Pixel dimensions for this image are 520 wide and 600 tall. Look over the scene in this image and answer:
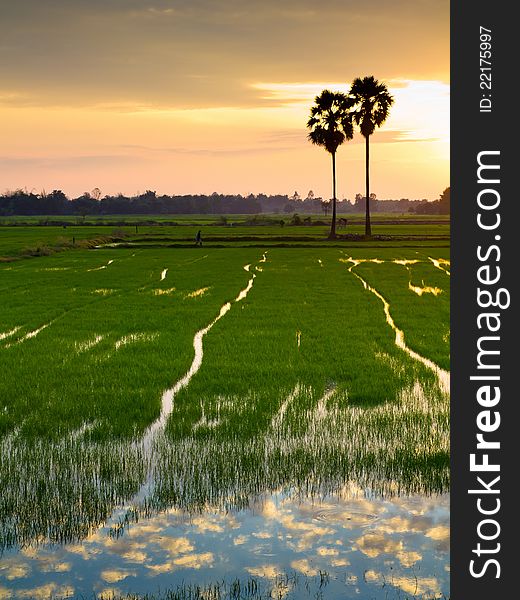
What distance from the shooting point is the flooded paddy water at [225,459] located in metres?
5.68

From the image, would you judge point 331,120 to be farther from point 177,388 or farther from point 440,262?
point 177,388

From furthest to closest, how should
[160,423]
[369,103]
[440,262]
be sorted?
[369,103], [440,262], [160,423]

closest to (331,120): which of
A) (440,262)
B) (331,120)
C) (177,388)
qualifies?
(331,120)

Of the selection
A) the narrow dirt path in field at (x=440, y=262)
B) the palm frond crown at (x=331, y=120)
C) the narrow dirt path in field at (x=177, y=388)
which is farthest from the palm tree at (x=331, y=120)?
the narrow dirt path in field at (x=177, y=388)

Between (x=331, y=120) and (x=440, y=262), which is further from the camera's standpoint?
(x=331, y=120)

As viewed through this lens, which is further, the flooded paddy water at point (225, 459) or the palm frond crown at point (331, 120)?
the palm frond crown at point (331, 120)

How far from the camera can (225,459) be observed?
815 centimetres

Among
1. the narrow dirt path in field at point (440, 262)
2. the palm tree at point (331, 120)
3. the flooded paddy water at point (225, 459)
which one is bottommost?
the flooded paddy water at point (225, 459)

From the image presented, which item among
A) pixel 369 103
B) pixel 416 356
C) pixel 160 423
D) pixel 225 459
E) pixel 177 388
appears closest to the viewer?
pixel 225 459

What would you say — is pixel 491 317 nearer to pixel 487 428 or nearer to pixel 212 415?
pixel 487 428

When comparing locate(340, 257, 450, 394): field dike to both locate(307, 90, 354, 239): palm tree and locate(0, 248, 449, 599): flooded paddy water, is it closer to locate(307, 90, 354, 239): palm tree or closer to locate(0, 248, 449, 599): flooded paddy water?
locate(0, 248, 449, 599): flooded paddy water

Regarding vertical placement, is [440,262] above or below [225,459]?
above

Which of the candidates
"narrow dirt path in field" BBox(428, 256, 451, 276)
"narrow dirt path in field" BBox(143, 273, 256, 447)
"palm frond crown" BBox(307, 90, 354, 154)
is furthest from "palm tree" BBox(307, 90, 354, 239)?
"narrow dirt path in field" BBox(143, 273, 256, 447)

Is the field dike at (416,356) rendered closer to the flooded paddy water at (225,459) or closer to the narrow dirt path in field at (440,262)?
the flooded paddy water at (225,459)
